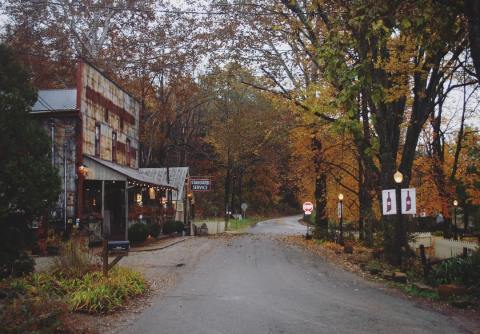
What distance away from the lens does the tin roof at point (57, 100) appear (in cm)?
2316

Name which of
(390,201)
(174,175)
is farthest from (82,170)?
(174,175)

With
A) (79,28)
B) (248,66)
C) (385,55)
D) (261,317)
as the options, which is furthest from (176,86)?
(261,317)

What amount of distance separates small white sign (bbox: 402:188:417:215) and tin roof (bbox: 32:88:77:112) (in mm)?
14911

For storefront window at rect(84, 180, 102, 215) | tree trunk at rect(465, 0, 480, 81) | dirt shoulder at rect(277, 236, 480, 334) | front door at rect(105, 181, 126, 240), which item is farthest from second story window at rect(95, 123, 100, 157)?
tree trunk at rect(465, 0, 480, 81)

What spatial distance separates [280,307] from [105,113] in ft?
61.1

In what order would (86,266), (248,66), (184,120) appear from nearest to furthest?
1. (86,266)
2. (248,66)
3. (184,120)

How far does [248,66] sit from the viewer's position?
999 inches

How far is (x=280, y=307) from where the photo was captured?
9.98 m

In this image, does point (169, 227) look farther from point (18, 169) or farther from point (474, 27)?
point (474, 27)

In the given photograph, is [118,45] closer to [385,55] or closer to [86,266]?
[385,55]

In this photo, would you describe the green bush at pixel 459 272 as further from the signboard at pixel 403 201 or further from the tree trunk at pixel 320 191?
the tree trunk at pixel 320 191

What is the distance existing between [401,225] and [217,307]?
854 cm

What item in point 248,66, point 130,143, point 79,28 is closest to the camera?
point 248,66

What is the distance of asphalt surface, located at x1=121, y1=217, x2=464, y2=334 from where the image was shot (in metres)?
8.43
